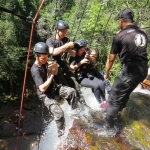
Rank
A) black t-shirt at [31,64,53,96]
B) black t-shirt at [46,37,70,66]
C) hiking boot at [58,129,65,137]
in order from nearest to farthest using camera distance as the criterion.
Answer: black t-shirt at [31,64,53,96] < hiking boot at [58,129,65,137] < black t-shirt at [46,37,70,66]

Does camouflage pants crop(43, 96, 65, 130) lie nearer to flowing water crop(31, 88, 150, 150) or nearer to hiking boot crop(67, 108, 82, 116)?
flowing water crop(31, 88, 150, 150)

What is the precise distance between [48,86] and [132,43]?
1694mm

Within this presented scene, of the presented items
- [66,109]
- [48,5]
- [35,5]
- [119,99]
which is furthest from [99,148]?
[48,5]

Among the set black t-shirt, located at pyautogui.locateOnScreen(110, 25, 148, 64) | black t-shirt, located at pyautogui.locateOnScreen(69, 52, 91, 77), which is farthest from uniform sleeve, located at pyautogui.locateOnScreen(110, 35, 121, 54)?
black t-shirt, located at pyautogui.locateOnScreen(69, 52, 91, 77)

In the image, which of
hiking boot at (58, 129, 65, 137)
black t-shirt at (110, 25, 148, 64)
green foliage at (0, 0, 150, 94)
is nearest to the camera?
black t-shirt at (110, 25, 148, 64)

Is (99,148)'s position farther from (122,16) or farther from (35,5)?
(35,5)

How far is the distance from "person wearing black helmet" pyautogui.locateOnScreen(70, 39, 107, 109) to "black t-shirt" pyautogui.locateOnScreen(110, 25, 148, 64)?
3.22ft

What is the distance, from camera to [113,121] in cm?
448

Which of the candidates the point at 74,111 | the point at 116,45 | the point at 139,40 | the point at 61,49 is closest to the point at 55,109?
the point at 74,111

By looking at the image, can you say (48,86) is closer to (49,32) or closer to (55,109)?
(55,109)

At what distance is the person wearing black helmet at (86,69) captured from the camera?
4.72 m

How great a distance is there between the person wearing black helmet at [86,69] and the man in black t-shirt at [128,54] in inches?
25.5

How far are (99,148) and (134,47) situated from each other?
1.93 metres

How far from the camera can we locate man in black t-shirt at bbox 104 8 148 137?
12.2 feet
